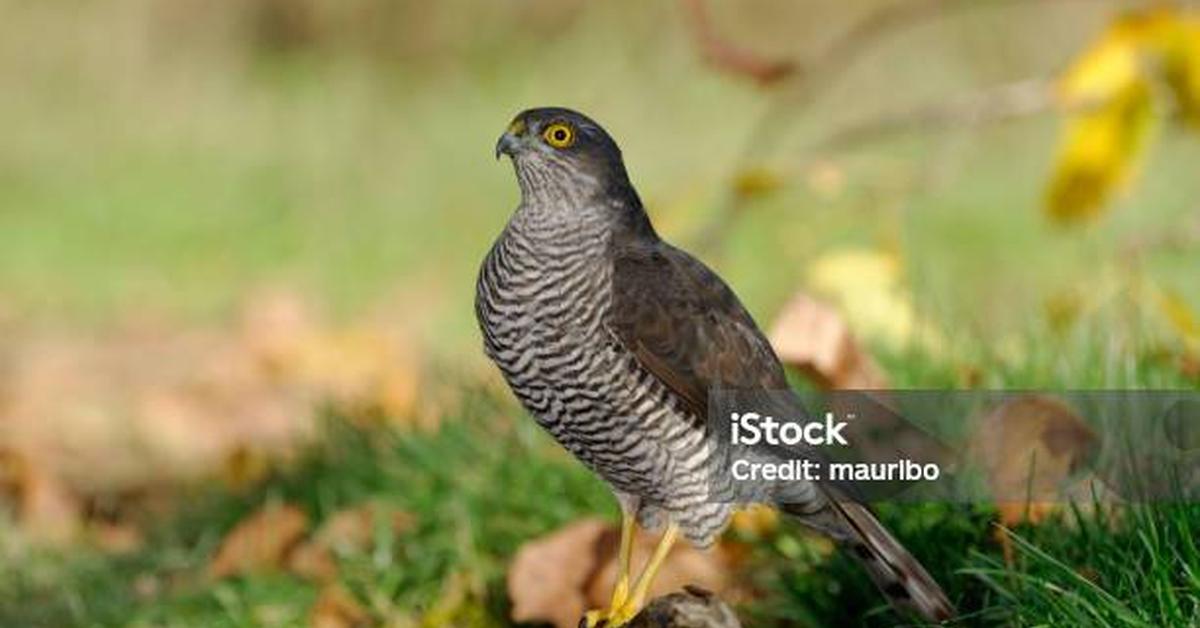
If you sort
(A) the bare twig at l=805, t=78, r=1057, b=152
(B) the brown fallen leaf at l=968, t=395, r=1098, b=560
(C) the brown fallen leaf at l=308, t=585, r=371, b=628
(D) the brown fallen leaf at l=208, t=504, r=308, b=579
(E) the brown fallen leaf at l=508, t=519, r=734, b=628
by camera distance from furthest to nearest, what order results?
(A) the bare twig at l=805, t=78, r=1057, b=152
(D) the brown fallen leaf at l=208, t=504, r=308, b=579
(C) the brown fallen leaf at l=308, t=585, r=371, b=628
(E) the brown fallen leaf at l=508, t=519, r=734, b=628
(B) the brown fallen leaf at l=968, t=395, r=1098, b=560

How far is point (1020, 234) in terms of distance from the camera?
9.61 meters

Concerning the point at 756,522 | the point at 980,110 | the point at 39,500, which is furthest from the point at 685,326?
the point at 39,500

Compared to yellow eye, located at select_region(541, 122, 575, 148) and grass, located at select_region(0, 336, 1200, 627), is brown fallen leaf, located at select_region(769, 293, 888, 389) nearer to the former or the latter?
grass, located at select_region(0, 336, 1200, 627)

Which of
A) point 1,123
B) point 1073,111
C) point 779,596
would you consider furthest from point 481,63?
point 779,596

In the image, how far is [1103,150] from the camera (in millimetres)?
5023

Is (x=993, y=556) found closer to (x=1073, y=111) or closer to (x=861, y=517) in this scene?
(x=861, y=517)

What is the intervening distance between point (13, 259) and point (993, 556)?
7456 mm

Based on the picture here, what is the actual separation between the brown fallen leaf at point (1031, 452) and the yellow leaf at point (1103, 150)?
127 cm

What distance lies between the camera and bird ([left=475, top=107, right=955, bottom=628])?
3.05m

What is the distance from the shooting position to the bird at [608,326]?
120 inches

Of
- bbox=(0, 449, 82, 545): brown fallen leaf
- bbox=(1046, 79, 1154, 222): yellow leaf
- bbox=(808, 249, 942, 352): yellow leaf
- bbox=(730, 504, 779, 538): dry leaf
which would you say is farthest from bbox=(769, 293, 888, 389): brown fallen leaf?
bbox=(0, 449, 82, 545): brown fallen leaf

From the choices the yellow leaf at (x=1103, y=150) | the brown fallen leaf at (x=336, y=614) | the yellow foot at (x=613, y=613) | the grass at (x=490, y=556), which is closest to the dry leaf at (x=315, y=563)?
the grass at (x=490, y=556)

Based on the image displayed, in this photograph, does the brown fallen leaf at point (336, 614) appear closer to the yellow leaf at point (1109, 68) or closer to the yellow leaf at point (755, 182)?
the yellow leaf at point (755, 182)

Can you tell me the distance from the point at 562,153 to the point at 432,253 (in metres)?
7.09
